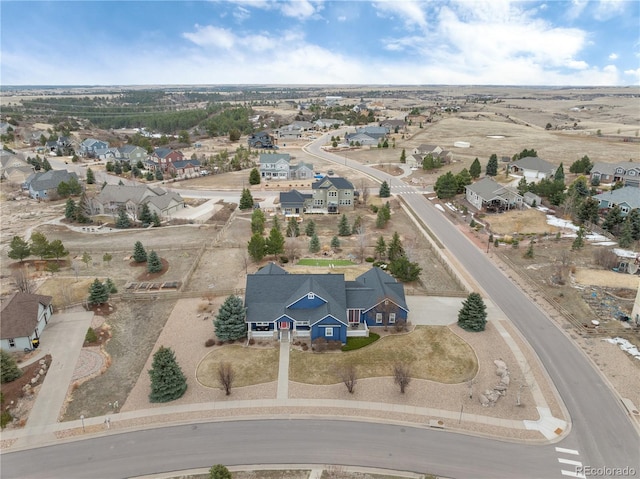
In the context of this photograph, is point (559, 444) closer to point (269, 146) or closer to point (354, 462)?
point (354, 462)

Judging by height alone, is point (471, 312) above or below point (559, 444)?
above

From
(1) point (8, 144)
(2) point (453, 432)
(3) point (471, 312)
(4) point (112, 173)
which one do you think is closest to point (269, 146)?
(4) point (112, 173)

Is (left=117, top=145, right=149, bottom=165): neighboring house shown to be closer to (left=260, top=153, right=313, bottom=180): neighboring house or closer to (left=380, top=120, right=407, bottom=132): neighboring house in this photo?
(left=260, top=153, right=313, bottom=180): neighboring house

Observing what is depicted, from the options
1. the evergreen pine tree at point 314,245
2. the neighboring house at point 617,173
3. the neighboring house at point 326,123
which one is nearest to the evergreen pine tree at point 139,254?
the evergreen pine tree at point 314,245

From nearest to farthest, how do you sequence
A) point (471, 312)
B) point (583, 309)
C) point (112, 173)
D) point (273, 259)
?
point (471, 312) → point (583, 309) → point (273, 259) → point (112, 173)

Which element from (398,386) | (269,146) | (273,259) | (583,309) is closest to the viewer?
(398,386)

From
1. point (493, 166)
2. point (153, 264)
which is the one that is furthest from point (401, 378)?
point (493, 166)
